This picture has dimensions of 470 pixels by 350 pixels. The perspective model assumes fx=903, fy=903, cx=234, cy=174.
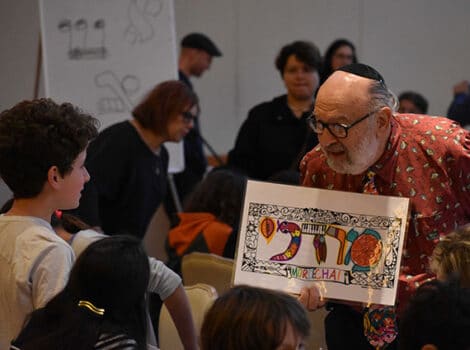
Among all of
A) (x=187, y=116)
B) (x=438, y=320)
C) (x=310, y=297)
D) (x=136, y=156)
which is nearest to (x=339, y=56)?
(x=187, y=116)

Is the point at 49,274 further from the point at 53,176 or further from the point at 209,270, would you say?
the point at 209,270

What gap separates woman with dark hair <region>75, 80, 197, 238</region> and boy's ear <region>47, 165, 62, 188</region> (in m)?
2.05

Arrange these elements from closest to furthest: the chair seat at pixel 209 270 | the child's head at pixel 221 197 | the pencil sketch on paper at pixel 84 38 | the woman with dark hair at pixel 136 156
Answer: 1. the chair seat at pixel 209 270
2. the child's head at pixel 221 197
3. the woman with dark hair at pixel 136 156
4. the pencil sketch on paper at pixel 84 38

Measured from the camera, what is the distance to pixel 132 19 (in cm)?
567

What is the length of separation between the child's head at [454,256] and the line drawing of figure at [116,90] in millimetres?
3392

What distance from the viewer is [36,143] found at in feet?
8.23

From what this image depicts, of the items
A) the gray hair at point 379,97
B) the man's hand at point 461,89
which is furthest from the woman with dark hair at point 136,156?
the man's hand at point 461,89

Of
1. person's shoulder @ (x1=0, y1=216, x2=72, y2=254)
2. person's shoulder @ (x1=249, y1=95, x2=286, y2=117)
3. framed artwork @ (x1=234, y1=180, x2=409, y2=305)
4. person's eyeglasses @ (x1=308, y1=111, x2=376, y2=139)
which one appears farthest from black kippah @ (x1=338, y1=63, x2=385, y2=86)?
person's shoulder @ (x1=249, y1=95, x2=286, y2=117)

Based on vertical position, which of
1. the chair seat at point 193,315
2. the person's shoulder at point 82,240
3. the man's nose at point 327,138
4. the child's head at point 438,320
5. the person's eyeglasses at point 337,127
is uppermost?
the person's eyeglasses at point 337,127

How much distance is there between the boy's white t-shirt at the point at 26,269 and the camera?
2.39 meters

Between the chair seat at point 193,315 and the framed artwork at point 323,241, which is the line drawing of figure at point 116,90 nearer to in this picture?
the chair seat at point 193,315

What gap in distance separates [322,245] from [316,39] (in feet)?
19.1

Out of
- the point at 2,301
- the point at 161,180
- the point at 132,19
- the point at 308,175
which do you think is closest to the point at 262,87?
the point at 132,19

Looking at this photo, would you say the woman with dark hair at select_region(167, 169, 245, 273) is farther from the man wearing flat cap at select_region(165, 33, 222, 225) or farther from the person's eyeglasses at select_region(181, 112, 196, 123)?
the man wearing flat cap at select_region(165, 33, 222, 225)
